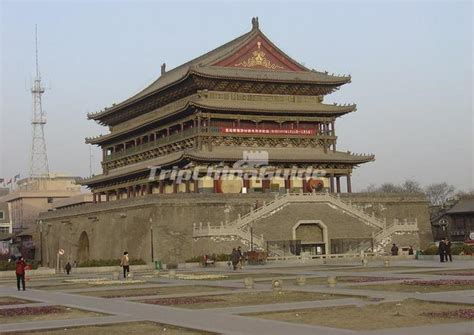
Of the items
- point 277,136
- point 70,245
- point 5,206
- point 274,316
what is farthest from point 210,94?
point 5,206

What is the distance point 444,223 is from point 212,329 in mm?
75379

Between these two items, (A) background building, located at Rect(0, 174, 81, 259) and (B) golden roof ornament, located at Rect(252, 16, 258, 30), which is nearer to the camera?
(B) golden roof ornament, located at Rect(252, 16, 258, 30)

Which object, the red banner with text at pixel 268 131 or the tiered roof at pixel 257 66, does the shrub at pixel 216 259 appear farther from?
the tiered roof at pixel 257 66

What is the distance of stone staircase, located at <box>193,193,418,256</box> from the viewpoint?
60.4m

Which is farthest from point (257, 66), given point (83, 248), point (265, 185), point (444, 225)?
point (444, 225)

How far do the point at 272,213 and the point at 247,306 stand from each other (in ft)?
136

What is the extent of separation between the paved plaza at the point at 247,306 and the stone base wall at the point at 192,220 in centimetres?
2881

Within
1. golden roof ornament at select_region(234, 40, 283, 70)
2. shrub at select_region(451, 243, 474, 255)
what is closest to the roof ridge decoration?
golden roof ornament at select_region(234, 40, 283, 70)

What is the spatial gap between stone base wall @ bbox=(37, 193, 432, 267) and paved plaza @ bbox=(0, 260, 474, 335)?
28.8m

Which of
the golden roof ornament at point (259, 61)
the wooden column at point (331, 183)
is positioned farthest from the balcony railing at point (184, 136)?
the golden roof ornament at point (259, 61)

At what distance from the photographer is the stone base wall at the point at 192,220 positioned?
6172cm

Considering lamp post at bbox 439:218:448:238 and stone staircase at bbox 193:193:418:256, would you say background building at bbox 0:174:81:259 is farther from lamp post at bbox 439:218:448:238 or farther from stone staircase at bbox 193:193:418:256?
stone staircase at bbox 193:193:418:256

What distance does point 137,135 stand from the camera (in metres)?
82.9

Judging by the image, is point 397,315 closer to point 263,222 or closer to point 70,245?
point 263,222
